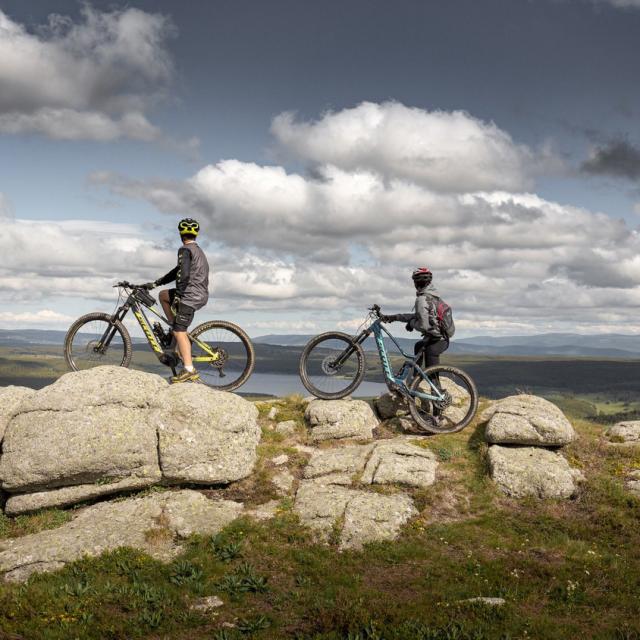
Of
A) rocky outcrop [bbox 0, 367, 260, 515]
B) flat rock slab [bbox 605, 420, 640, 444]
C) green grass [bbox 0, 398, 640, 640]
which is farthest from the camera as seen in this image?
flat rock slab [bbox 605, 420, 640, 444]

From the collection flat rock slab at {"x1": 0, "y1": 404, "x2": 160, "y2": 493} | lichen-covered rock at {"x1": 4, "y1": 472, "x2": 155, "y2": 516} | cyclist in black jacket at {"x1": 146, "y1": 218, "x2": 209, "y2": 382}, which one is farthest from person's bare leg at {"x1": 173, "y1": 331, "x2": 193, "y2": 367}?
lichen-covered rock at {"x1": 4, "y1": 472, "x2": 155, "y2": 516}

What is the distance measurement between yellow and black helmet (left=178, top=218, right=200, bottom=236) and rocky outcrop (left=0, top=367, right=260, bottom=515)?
4.51m

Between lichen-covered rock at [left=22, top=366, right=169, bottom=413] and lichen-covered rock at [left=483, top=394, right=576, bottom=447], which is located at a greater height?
lichen-covered rock at [left=22, top=366, right=169, bottom=413]

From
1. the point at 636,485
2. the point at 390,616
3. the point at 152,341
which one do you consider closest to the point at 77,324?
the point at 152,341

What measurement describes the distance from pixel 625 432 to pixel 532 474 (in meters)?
6.19

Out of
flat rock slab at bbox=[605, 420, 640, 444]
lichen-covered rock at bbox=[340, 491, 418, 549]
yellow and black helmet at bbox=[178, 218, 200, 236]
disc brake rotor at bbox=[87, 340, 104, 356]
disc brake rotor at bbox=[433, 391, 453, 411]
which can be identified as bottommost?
lichen-covered rock at bbox=[340, 491, 418, 549]

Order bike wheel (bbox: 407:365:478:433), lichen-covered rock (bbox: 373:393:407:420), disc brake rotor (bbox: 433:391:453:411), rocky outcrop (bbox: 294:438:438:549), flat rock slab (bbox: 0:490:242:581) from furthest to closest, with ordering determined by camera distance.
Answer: lichen-covered rock (bbox: 373:393:407:420)
disc brake rotor (bbox: 433:391:453:411)
bike wheel (bbox: 407:365:478:433)
rocky outcrop (bbox: 294:438:438:549)
flat rock slab (bbox: 0:490:242:581)

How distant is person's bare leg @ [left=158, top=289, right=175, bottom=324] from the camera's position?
1575 cm

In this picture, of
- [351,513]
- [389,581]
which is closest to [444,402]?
[351,513]

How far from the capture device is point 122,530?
37.8 ft

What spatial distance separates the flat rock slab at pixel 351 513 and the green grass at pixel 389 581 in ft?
1.04

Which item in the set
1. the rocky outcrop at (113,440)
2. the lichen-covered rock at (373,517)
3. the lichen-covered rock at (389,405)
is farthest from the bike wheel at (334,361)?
the lichen-covered rock at (373,517)

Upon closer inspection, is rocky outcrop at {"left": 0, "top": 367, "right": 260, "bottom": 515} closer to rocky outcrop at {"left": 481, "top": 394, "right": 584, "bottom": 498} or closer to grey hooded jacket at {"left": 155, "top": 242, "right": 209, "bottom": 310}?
grey hooded jacket at {"left": 155, "top": 242, "right": 209, "bottom": 310}

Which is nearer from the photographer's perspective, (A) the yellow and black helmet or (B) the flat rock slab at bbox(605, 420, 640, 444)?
(A) the yellow and black helmet
